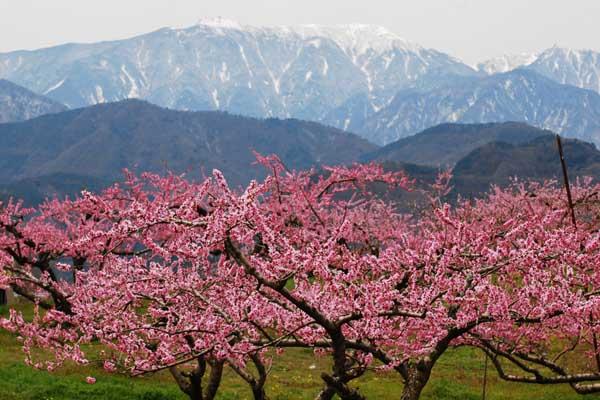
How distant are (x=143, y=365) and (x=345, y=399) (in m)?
3.06

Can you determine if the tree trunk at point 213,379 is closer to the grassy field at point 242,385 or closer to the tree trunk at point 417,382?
the tree trunk at point 417,382

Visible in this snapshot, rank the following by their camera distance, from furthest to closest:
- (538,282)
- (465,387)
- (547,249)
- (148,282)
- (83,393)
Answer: (465,387) → (83,393) → (148,282) → (538,282) → (547,249)

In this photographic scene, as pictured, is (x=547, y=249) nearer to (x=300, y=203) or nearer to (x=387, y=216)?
(x=300, y=203)

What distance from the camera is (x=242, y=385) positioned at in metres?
23.7

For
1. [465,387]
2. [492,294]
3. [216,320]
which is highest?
[492,294]

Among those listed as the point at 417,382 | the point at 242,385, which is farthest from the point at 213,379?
the point at 242,385

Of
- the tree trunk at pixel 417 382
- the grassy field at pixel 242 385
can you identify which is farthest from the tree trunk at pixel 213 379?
the grassy field at pixel 242 385

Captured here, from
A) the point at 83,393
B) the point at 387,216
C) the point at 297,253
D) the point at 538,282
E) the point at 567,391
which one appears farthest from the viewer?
the point at 387,216

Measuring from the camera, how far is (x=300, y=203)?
22.9 metres

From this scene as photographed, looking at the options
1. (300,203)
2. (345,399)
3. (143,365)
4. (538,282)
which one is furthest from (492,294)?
(300,203)

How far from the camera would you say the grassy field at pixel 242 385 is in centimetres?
1981

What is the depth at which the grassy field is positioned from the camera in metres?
19.8

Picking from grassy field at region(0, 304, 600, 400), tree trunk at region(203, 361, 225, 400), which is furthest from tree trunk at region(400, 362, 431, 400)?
grassy field at region(0, 304, 600, 400)

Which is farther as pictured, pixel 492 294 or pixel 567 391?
pixel 567 391
